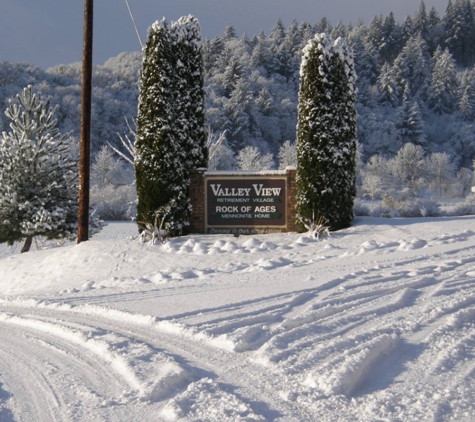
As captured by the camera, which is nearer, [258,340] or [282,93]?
[258,340]

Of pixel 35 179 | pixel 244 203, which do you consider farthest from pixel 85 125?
pixel 244 203

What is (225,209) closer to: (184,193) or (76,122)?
(184,193)

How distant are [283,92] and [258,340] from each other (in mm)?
82118

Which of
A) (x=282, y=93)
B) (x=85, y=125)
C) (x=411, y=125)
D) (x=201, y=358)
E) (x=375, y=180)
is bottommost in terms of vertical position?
(x=201, y=358)

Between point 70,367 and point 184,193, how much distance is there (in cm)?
829

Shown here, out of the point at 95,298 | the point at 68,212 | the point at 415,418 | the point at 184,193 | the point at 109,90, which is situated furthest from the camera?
the point at 109,90

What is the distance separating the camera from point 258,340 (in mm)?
5188

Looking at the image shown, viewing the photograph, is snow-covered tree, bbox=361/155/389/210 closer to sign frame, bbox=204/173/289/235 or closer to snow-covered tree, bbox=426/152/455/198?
snow-covered tree, bbox=426/152/455/198

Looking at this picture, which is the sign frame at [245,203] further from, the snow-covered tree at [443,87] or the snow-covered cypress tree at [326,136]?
the snow-covered tree at [443,87]

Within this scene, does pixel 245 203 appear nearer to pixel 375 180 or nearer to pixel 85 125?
pixel 85 125

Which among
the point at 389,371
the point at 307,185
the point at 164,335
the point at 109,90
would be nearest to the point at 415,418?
the point at 389,371

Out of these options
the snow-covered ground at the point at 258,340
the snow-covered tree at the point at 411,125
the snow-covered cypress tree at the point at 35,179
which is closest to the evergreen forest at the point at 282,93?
the snow-covered tree at the point at 411,125

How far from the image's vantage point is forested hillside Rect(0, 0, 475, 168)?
236ft

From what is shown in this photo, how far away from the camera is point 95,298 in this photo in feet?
26.1
